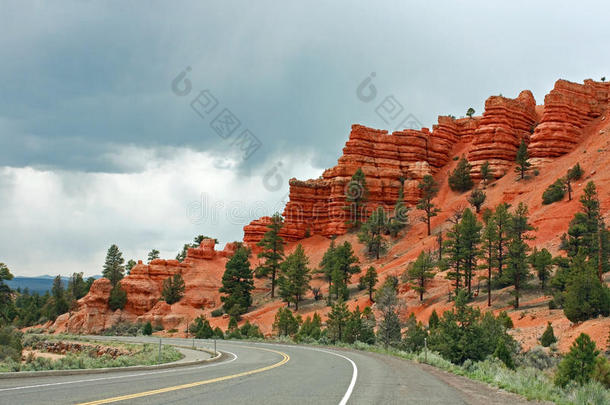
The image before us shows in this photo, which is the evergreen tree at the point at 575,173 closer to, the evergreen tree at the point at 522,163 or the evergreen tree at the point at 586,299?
the evergreen tree at the point at 522,163

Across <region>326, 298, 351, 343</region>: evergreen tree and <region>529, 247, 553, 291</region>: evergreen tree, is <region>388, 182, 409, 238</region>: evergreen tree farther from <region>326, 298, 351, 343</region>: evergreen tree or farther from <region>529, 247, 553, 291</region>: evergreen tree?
<region>326, 298, 351, 343</region>: evergreen tree

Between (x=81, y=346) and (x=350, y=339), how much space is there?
90.3 ft

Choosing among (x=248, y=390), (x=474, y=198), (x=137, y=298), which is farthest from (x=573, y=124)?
(x=248, y=390)

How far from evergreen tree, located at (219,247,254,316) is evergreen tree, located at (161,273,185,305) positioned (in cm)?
833

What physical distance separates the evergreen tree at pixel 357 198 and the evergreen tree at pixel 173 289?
36498 mm

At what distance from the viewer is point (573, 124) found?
8538cm

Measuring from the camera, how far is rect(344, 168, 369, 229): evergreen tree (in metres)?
93.2

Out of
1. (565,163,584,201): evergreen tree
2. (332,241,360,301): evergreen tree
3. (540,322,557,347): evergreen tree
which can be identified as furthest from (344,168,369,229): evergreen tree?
(540,322,557,347): evergreen tree

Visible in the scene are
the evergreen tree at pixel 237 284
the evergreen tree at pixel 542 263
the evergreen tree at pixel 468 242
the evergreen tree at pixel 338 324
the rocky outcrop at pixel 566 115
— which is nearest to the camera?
the evergreen tree at pixel 338 324

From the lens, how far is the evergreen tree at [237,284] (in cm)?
6738

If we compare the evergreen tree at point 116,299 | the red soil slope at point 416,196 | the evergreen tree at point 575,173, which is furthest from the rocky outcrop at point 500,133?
the evergreen tree at point 116,299

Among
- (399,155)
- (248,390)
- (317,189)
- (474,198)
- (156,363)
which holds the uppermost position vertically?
(399,155)

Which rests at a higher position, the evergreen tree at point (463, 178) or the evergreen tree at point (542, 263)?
the evergreen tree at point (463, 178)

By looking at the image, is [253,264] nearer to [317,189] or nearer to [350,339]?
[317,189]
